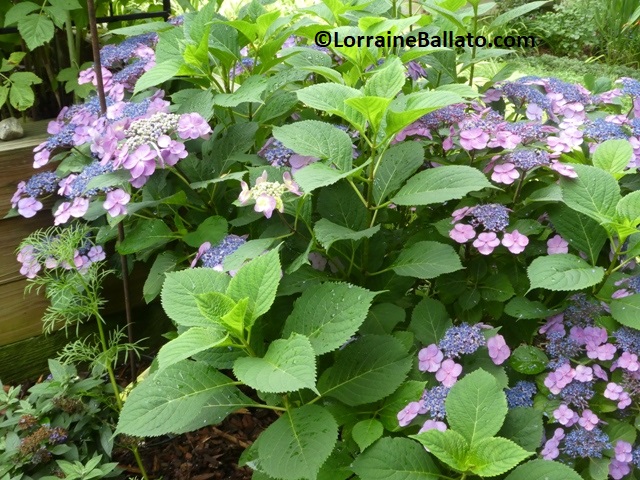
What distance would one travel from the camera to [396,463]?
1201mm

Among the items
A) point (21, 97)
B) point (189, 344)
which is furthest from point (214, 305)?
point (21, 97)

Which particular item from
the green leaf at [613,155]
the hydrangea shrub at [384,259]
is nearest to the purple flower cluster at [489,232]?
the hydrangea shrub at [384,259]

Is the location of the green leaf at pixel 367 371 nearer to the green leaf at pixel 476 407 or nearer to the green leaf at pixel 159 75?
the green leaf at pixel 476 407

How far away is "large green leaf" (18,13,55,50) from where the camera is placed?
1.93 metres

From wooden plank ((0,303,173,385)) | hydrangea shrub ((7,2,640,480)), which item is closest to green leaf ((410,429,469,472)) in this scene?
hydrangea shrub ((7,2,640,480))

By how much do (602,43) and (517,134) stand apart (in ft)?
20.2

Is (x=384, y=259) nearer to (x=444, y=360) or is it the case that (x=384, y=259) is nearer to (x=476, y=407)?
(x=444, y=360)

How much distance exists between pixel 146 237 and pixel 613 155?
40.4 inches

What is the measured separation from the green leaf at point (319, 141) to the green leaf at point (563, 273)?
0.40 metres

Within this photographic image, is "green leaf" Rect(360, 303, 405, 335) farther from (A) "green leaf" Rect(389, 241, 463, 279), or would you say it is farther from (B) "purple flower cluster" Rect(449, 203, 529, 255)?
A: (B) "purple flower cluster" Rect(449, 203, 529, 255)

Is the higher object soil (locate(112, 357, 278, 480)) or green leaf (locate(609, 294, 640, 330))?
green leaf (locate(609, 294, 640, 330))

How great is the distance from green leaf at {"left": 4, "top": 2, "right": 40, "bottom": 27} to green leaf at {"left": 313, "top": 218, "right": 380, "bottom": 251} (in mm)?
1179

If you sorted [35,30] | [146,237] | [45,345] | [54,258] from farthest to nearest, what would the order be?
1. [45,345]
2. [35,30]
3. [54,258]
4. [146,237]

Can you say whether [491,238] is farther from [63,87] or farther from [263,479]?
[63,87]
